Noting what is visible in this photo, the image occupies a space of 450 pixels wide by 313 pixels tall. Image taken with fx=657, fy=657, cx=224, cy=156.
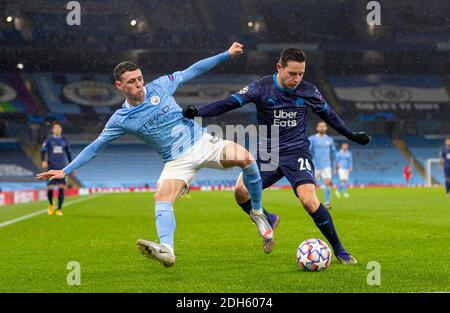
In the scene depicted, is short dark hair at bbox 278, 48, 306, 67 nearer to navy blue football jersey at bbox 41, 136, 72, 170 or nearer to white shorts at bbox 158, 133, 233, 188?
white shorts at bbox 158, 133, 233, 188

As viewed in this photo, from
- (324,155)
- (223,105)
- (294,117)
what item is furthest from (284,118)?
(324,155)

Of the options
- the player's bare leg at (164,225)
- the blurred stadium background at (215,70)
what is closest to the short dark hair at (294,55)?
the player's bare leg at (164,225)

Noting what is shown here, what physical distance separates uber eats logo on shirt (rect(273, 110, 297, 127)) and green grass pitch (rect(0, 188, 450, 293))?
4.60ft

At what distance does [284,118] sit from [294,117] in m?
0.11

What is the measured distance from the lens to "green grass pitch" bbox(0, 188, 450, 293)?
5230 mm

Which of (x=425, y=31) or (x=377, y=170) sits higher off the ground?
(x=425, y=31)

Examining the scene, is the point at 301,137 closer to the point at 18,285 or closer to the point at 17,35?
the point at 18,285

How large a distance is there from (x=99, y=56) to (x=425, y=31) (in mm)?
20927

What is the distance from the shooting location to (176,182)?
→ 6.07 meters

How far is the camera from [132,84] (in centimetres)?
583

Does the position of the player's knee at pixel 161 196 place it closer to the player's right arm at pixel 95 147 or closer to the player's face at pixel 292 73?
the player's right arm at pixel 95 147

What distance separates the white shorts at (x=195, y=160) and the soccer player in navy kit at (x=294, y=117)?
34 cm

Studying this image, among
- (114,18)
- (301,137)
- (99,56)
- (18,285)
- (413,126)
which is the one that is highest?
(114,18)

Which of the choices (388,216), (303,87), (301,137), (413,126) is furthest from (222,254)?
(413,126)
